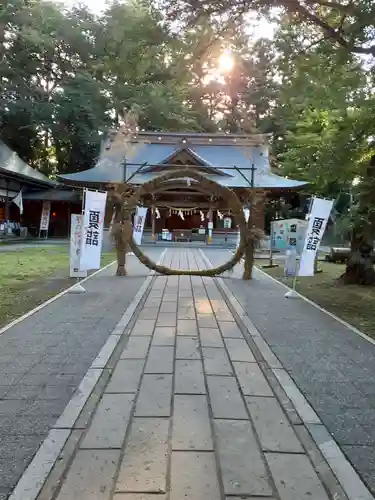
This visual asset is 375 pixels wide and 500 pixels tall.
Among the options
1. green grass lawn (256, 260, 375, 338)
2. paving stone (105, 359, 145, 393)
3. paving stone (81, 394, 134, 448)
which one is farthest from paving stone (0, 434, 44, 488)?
green grass lawn (256, 260, 375, 338)

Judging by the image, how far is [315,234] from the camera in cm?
955

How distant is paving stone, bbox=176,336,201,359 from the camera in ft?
16.0

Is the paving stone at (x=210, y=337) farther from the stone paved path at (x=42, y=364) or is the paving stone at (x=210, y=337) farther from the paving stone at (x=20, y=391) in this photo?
the paving stone at (x=20, y=391)

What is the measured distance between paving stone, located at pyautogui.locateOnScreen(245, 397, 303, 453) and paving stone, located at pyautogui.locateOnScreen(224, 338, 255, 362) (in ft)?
3.81

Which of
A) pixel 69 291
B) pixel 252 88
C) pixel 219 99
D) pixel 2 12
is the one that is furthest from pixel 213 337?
pixel 219 99

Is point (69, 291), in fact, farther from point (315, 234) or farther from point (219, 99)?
point (219, 99)

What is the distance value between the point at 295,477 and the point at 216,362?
2184 mm

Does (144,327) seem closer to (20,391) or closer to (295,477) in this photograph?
(20,391)

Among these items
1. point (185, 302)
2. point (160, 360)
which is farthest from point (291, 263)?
point (160, 360)

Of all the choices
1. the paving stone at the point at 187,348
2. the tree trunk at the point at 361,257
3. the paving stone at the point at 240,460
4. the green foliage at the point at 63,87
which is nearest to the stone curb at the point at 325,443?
the paving stone at the point at 240,460

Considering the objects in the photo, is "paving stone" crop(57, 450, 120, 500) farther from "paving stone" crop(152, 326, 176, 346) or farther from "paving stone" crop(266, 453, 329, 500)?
"paving stone" crop(152, 326, 176, 346)

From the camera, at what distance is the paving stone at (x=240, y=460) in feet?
7.88

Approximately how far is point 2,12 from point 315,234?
26908 millimetres

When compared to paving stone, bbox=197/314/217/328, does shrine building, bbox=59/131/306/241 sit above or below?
above
